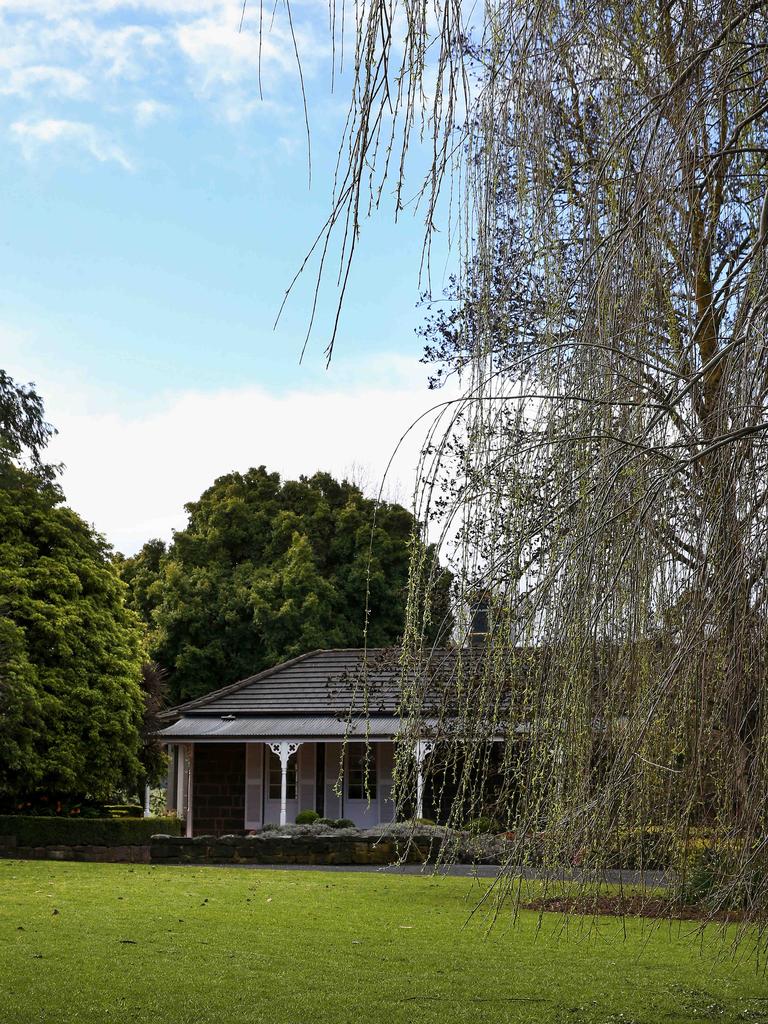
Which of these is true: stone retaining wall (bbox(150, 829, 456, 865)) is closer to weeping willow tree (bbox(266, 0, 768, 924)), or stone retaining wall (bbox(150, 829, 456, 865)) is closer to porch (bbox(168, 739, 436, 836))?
porch (bbox(168, 739, 436, 836))

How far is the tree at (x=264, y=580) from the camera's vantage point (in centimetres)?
3241

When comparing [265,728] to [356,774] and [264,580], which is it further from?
[264,580]

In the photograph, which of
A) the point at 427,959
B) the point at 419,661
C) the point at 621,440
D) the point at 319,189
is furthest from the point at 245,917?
the point at 319,189

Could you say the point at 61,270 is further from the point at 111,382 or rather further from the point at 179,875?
the point at 179,875

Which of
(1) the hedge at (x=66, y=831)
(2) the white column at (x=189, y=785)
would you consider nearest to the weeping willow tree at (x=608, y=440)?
(1) the hedge at (x=66, y=831)

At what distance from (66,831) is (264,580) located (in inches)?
568

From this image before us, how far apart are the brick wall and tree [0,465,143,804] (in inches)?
175

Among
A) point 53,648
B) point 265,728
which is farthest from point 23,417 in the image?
point 265,728

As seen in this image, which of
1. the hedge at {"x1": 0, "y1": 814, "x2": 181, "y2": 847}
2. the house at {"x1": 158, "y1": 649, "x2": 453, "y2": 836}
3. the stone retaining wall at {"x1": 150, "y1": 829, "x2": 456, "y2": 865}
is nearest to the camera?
the stone retaining wall at {"x1": 150, "y1": 829, "x2": 456, "y2": 865}

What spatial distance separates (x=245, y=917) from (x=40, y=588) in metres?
11.3

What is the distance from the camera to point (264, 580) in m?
32.8

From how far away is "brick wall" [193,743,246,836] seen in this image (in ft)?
84.4

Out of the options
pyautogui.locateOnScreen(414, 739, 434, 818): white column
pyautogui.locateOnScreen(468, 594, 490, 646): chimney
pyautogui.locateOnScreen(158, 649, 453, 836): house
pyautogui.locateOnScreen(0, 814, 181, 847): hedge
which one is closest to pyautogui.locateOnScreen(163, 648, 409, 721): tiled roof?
pyautogui.locateOnScreen(158, 649, 453, 836): house

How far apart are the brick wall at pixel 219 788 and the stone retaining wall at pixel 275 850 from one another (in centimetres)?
800
